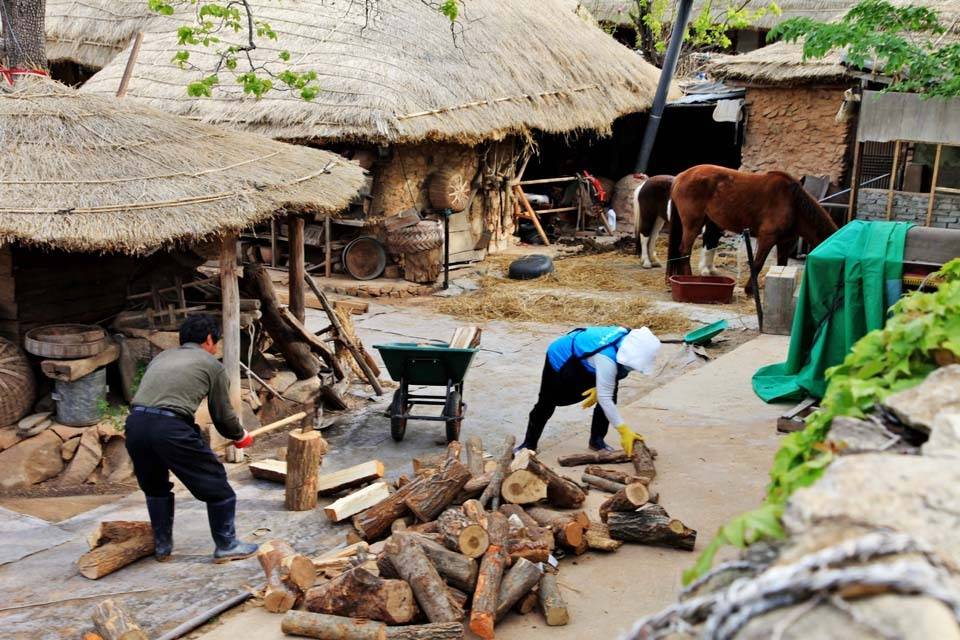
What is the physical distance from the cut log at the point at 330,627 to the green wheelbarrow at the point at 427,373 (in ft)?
11.2

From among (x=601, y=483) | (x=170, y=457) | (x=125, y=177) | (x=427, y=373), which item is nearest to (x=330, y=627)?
(x=170, y=457)

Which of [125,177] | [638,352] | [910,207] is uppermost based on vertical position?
[125,177]

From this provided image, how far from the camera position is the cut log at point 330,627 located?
485 cm

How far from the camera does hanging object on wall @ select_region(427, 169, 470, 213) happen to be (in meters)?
16.1

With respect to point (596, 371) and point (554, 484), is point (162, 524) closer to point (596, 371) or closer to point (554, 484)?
point (554, 484)

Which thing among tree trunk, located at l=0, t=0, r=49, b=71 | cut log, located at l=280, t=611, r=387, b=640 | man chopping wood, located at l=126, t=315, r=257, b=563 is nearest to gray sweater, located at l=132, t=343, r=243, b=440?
man chopping wood, located at l=126, t=315, r=257, b=563

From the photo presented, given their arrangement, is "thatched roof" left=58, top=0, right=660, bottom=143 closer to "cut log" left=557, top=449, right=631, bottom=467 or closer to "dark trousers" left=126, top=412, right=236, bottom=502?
"cut log" left=557, top=449, right=631, bottom=467

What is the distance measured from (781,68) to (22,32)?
11592 mm

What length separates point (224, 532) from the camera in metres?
6.02

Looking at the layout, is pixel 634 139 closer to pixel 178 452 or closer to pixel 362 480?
pixel 362 480

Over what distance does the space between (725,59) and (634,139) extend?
4.86 m

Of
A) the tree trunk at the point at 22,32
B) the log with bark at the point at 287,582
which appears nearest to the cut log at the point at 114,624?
the log with bark at the point at 287,582

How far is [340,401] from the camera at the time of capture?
377 inches

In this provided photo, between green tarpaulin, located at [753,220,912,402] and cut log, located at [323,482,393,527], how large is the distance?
3.72 meters
